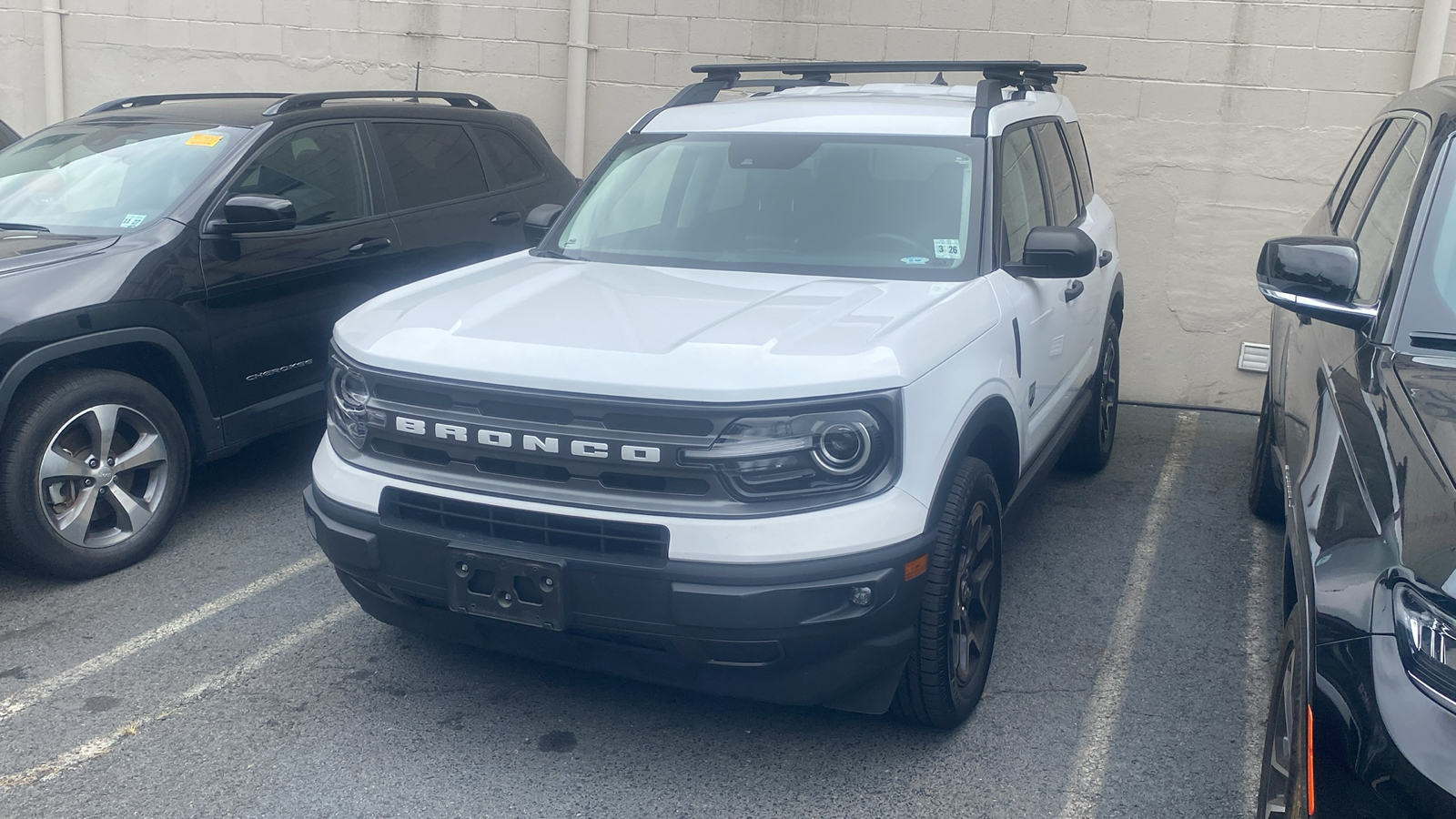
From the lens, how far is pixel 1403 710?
6.42 feet

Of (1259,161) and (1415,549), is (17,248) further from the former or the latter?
(1259,161)

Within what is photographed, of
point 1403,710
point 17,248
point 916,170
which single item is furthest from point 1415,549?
point 17,248

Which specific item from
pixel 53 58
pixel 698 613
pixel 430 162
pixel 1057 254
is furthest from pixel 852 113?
pixel 53 58

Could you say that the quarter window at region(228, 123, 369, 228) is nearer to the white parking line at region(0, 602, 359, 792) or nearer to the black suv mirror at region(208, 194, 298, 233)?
the black suv mirror at region(208, 194, 298, 233)

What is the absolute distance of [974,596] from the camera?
3572 mm

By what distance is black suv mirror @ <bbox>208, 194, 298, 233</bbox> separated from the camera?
480 centimetres

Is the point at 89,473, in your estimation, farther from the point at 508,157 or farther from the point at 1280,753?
the point at 1280,753

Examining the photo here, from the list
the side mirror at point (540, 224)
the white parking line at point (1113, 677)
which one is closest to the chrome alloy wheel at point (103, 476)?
the side mirror at point (540, 224)

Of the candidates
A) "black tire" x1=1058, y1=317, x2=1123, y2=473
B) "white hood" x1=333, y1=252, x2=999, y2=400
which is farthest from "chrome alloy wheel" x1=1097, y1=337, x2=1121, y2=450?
"white hood" x1=333, y1=252, x2=999, y2=400

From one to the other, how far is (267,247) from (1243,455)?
5.00m

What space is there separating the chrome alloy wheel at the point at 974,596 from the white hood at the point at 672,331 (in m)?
0.53

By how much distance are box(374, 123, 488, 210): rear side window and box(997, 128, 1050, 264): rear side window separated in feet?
9.57

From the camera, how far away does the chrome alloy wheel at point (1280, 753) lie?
2.48 metres

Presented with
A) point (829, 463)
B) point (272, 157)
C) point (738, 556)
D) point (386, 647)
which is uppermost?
point (272, 157)
